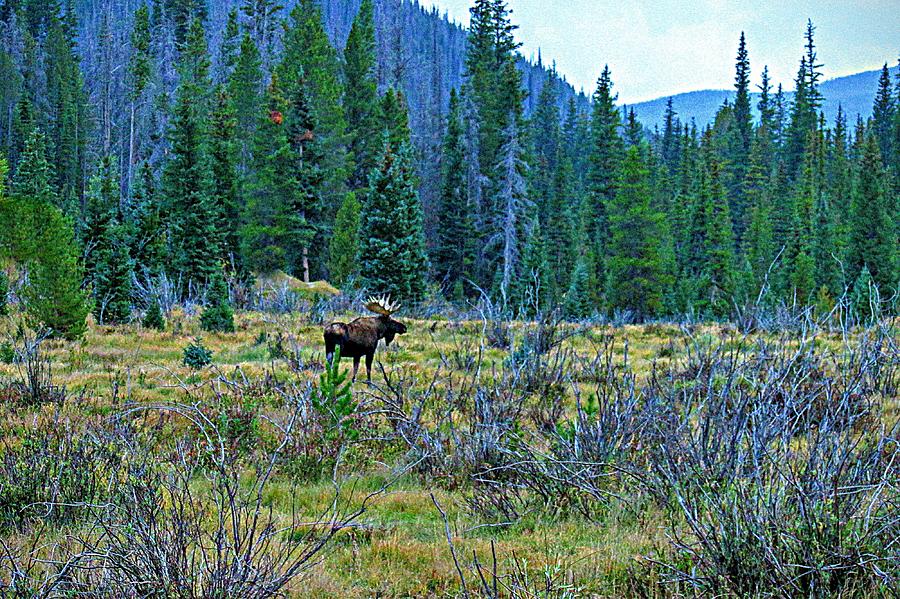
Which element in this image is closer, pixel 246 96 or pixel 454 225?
pixel 246 96

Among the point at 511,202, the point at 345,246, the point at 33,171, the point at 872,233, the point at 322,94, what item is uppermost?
the point at 322,94

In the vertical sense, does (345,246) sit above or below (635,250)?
below

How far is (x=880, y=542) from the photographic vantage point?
11.7 feet

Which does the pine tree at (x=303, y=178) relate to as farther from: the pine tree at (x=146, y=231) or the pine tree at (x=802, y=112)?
the pine tree at (x=802, y=112)

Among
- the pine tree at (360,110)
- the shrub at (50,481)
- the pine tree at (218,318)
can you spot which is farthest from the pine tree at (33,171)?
the shrub at (50,481)

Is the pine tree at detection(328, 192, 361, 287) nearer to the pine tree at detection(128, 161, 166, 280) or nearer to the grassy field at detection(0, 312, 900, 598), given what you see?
the pine tree at detection(128, 161, 166, 280)

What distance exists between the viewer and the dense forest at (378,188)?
30.8m

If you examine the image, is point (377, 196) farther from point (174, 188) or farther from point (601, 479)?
point (601, 479)

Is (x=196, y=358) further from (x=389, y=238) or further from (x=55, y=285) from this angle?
(x=389, y=238)

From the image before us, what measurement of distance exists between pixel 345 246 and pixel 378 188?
9.99 feet

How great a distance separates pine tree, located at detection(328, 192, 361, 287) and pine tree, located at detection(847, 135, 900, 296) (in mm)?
26020

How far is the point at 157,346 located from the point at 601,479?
11013mm

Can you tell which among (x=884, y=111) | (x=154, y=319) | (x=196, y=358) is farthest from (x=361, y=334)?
(x=884, y=111)

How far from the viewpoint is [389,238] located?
33031mm
